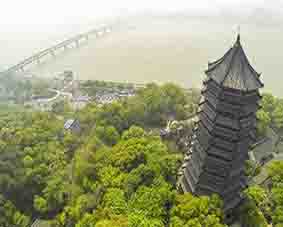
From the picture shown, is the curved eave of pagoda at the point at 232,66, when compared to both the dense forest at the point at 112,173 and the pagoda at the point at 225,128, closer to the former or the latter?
the pagoda at the point at 225,128

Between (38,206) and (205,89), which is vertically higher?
(205,89)

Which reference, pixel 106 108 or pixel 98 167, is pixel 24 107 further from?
pixel 98 167

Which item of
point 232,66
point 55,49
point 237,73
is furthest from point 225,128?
point 55,49

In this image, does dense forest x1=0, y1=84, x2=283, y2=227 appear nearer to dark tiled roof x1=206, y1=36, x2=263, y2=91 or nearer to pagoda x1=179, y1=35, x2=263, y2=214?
pagoda x1=179, y1=35, x2=263, y2=214

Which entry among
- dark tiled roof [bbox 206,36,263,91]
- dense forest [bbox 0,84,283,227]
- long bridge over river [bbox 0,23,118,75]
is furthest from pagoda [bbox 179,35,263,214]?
long bridge over river [bbox 0,23,118,75]

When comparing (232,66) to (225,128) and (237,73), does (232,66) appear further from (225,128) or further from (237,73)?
(225,128)

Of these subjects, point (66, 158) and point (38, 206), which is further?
point (66, 158)

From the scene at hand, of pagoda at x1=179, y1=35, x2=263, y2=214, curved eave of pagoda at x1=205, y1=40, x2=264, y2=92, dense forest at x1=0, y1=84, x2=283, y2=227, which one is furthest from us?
dense forest at x1=0, y1=84, x2=283, y2=227

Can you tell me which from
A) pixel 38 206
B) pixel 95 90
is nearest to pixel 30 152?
pixel 38 206
